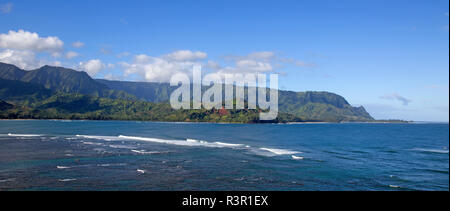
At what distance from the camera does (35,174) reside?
3294 centimetres

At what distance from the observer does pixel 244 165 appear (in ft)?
140

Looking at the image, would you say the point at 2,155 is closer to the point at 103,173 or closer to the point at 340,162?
the point at 103,173
